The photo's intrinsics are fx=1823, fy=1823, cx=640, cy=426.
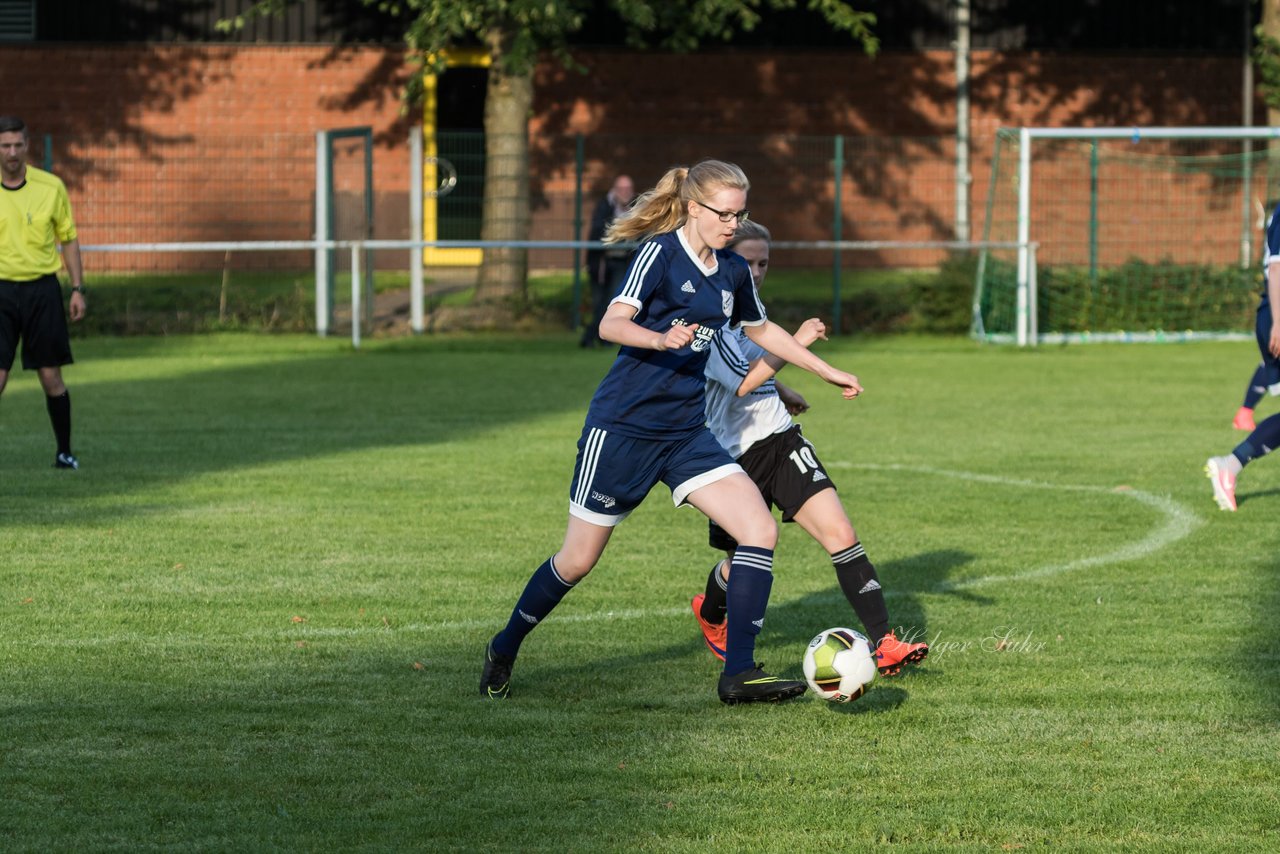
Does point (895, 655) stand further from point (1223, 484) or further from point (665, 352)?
point (1223, 484)

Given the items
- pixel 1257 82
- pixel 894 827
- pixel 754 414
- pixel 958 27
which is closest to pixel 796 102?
pixel 958 27

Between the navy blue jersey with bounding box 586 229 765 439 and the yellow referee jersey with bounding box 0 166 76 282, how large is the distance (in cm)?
620

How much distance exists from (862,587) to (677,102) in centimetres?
2475

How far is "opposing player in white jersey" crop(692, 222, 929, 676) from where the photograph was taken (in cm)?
629

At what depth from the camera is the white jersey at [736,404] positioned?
6441 millimetres

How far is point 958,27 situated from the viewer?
1193 inches

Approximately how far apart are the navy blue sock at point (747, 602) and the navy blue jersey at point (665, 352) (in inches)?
18.4

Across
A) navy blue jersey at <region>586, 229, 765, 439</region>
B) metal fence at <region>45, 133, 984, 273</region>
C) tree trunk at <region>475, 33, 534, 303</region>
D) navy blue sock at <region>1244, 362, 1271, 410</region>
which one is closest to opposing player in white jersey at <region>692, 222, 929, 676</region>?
navy blue jersey at <region>586, 229, 765, 439</region>

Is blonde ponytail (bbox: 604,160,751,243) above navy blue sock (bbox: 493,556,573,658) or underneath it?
above

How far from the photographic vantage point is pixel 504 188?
22.9m

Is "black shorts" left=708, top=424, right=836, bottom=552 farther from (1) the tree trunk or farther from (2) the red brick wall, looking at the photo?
(2) the red brick wall

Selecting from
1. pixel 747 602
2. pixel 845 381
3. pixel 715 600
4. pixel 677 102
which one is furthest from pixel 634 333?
pixel 677 102

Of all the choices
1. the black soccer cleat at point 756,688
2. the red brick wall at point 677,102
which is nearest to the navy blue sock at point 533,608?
the black soccer cleat at point 756,688

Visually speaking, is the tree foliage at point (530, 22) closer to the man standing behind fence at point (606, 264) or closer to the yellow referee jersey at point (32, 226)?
the man standing behind fence at point (606, 264)
